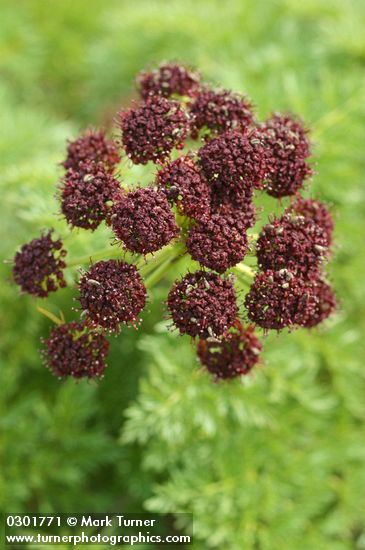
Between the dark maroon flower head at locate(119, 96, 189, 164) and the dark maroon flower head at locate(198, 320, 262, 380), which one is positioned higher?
the dark maroon flower head at locate(119, 96, 189, 164)

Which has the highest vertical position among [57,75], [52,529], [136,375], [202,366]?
[57,75]

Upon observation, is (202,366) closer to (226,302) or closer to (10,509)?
(226,302)

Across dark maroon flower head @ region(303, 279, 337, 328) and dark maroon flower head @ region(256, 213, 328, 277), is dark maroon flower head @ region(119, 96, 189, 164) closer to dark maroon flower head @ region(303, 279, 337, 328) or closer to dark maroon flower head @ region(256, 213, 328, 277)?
dark maroon flower head @ region(256, 213, 328, 277)

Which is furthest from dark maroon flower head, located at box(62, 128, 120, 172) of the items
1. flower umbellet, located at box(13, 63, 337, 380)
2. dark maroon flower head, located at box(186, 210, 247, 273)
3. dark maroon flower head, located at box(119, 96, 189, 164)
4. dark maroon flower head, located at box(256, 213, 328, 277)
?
dark maroon flower head, located at box(256, 213, 328, 277)

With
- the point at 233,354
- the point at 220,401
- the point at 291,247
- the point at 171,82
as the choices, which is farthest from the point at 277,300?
the point at 220,401

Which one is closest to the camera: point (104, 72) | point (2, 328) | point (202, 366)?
point (202, 366)

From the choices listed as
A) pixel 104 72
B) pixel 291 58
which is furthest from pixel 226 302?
pixel 104 72
